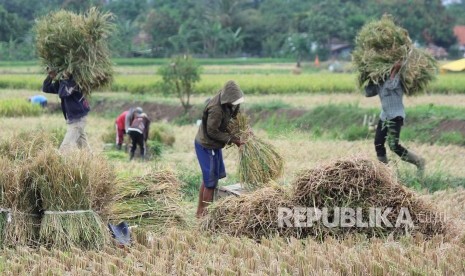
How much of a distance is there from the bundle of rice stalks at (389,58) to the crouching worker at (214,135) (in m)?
2.81

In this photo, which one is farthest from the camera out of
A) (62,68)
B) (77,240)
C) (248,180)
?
(62,68)

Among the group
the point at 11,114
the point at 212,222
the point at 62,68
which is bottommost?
the point at 11,114

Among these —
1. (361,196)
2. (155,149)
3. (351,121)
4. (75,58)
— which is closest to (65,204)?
(361,196)

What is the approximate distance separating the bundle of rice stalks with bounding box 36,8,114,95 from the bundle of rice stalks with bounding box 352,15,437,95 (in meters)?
3.22

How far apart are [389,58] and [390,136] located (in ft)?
3.55

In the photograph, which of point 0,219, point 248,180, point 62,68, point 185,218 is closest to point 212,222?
point 185,218

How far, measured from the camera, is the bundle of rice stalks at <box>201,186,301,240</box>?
242 inches

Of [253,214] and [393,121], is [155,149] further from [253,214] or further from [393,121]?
[253,214]

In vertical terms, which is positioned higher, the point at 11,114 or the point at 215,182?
the point at 215,182

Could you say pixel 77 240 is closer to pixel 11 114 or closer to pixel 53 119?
pixel 53 119

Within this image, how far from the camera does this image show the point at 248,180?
23.7 feet

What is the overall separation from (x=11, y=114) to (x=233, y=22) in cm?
3790

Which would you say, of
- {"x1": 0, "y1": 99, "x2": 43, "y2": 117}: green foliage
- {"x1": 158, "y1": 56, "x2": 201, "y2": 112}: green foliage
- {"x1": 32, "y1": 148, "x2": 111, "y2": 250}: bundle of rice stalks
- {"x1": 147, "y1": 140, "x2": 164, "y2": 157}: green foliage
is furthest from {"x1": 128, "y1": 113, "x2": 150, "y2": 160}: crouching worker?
{"x1": 0, "y1": 99, "x2": 43, "y2": 117}: green foliage

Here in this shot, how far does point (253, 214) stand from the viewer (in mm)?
6203
